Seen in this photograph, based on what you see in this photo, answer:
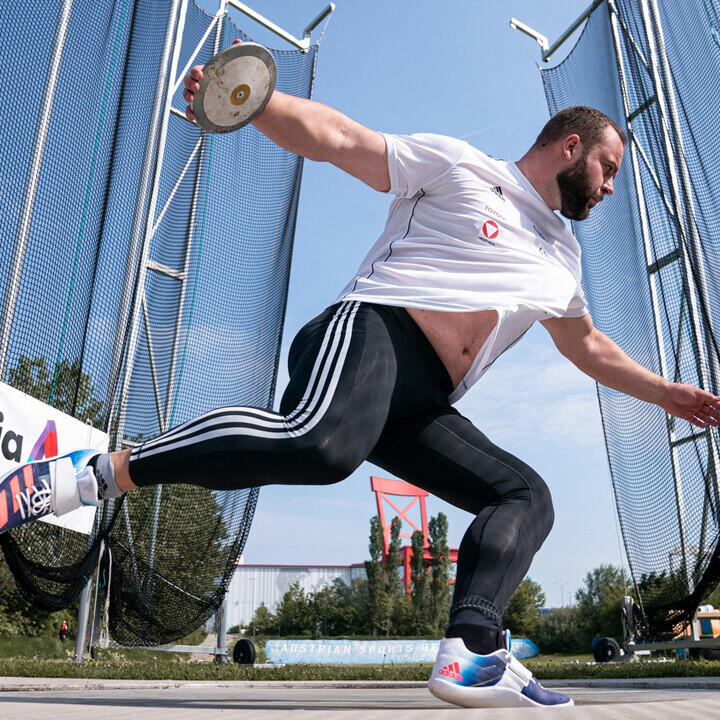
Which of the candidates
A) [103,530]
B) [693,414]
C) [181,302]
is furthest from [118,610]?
[693,414]

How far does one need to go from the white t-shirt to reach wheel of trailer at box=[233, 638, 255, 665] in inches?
210

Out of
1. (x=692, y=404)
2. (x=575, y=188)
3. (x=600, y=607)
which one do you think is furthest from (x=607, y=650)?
(x=600, y=607)

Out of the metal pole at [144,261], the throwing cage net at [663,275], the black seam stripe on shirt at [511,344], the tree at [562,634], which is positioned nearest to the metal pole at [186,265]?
the metal pole at [144,261]

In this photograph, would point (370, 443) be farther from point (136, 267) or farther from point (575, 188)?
point (136, 267)

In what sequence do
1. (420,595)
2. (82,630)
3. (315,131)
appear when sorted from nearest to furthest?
(315,131), (82,630), (420,595)

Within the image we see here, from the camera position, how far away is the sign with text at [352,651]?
690 inches

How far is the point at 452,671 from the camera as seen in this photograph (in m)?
1.39

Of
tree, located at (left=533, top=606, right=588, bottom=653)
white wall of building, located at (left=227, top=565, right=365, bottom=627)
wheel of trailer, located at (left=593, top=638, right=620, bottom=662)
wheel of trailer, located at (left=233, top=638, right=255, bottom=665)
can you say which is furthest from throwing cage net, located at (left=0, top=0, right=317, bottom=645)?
white wall of building, located at (left=227, top=565, right=365, bottom=627)

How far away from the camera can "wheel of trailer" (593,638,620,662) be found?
7105 millimetres

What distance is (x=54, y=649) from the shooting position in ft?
36.8

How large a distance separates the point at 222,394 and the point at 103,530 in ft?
4.58

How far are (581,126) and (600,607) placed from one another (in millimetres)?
29987

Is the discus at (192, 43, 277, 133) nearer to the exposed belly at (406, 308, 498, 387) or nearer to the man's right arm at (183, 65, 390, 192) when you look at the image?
the man's right arm at (183, 65, 390, 192)

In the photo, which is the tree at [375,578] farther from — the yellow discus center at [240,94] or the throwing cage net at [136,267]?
the yellow discus center at [240,94]
